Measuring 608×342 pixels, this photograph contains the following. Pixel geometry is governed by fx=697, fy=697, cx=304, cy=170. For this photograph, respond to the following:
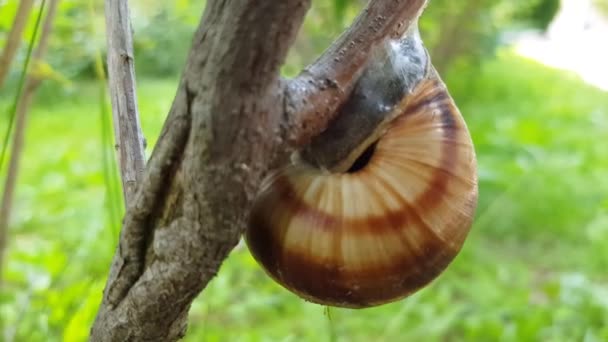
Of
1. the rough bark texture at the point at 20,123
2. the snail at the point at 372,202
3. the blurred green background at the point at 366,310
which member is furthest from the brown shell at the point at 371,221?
the rough bark texture at the point at 20,123

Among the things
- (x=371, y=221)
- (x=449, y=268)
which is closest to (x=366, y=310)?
(x=449, y=268)

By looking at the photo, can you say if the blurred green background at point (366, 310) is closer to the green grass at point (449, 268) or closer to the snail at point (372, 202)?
the green grass at point (449, 268)

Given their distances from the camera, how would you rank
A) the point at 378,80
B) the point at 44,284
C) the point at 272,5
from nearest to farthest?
the point at 272,5, the point at 378,80, the point at 44,284

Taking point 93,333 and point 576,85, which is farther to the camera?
point 576,85

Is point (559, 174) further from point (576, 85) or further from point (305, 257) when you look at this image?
point (576, 85)

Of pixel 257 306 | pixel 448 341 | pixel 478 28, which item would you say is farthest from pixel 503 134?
pixel 478 28

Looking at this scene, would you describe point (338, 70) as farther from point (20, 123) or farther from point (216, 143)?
point (20, 123)
